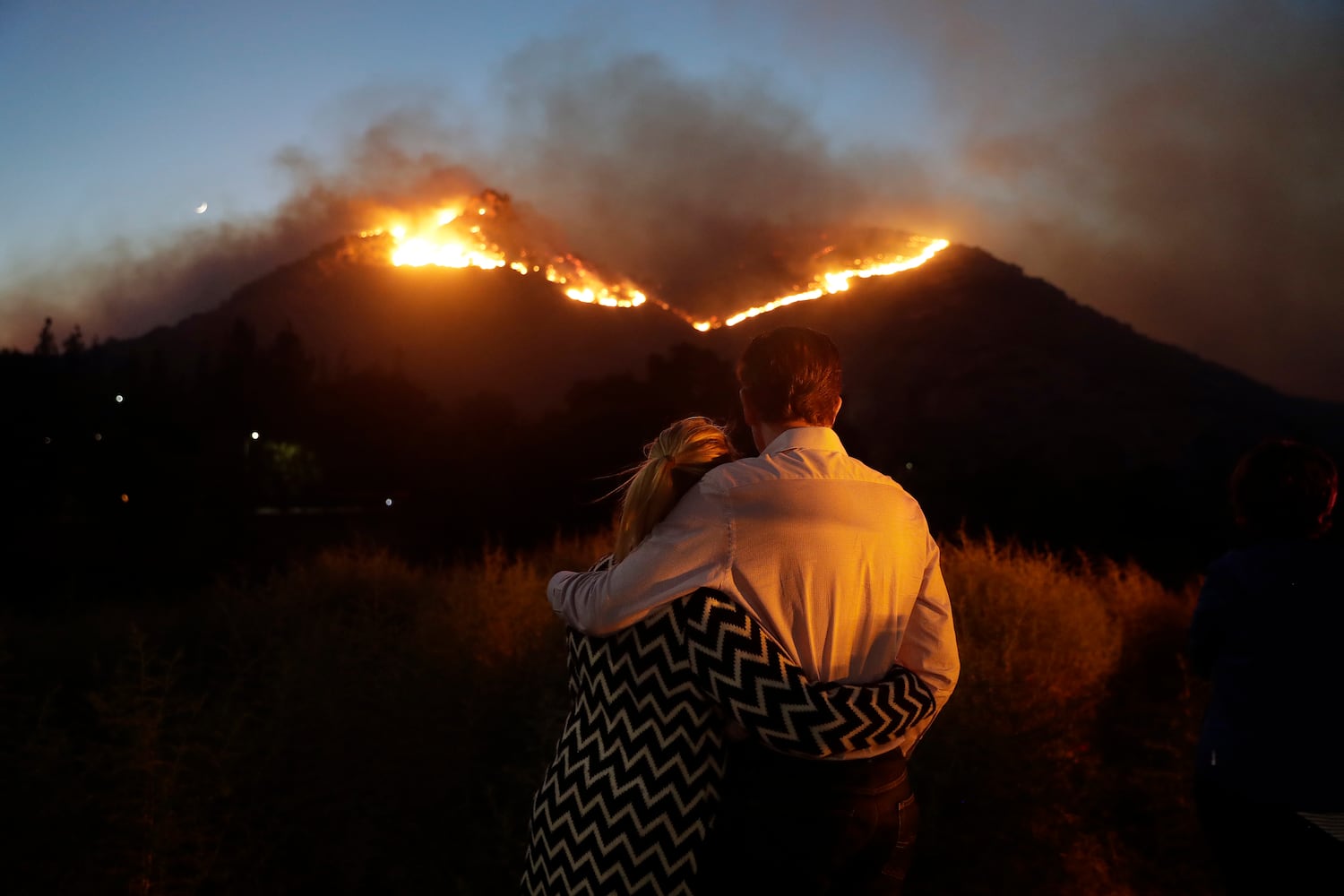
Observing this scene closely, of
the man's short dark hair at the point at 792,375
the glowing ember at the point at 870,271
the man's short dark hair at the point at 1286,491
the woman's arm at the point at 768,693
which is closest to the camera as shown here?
the woman's arm at the point at 768,693

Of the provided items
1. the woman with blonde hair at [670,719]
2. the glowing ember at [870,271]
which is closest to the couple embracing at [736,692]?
the woman with blonde hair at [670,719]

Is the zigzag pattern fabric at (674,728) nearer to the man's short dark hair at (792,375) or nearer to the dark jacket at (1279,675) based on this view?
the man's short dark hair at (792,375)

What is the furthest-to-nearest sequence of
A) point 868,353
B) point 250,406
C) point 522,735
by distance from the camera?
point 868,353 → point 250,406 → point 522,735

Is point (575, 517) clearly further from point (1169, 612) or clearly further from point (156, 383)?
point (156, 383)

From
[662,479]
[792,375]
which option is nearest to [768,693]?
[662,479]

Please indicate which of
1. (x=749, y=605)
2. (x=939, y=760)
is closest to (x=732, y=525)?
(x=749, y=605)

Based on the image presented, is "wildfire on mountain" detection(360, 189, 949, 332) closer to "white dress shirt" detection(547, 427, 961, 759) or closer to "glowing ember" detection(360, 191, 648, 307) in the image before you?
"glowing ember" detection(360, 191, 648, 307)

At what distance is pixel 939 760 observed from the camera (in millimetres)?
5188

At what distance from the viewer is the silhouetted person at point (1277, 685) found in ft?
8.67

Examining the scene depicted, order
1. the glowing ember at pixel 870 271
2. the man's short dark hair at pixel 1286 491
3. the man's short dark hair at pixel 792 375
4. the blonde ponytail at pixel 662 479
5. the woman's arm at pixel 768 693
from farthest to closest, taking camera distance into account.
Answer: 1. the glowing ember at pixel 870 271
2. the man's short dark hair at pixel 1286 491
3. the man's short dark hair at pixel 792 375
4. the blonde ponytail at pixel 662 479
5. the woman's arm at pixel 768 693

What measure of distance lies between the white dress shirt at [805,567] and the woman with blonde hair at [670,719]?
0.21ft

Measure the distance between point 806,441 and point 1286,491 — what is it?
72.1 inches

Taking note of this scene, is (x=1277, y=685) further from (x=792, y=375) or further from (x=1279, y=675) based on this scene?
(x=792, y=375)

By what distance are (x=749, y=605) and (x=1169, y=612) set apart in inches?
381
